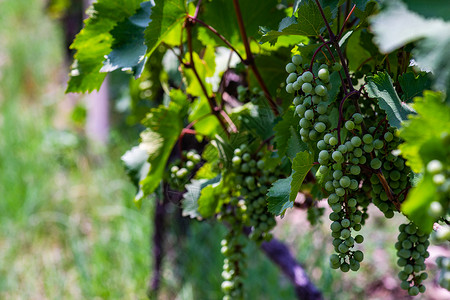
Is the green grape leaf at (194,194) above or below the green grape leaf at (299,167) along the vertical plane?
below

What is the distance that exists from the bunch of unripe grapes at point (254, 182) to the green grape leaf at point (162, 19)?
22cm

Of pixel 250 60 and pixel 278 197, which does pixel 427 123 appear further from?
pixel 250 60

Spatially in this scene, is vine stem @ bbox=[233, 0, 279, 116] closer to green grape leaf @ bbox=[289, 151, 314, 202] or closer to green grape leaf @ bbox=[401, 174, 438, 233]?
green grape leaf @ bbox=[289, 151, 314, 202]

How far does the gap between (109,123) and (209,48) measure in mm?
2487

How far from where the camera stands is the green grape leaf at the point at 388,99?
49cm

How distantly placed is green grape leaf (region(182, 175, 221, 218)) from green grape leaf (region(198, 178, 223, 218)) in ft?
0.07

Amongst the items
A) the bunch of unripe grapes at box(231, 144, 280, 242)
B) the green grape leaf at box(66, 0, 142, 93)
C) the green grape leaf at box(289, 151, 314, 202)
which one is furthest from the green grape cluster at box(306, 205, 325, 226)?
the green grape leaf at box(66, 0, 142, 93)

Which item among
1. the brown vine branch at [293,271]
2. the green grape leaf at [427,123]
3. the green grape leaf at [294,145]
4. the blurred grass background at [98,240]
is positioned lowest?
the blurred grass background at [98,240]

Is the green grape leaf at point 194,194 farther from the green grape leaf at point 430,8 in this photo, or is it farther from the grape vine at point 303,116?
the green grape leaf at point 430,8

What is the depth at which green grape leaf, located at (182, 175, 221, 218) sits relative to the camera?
796mm

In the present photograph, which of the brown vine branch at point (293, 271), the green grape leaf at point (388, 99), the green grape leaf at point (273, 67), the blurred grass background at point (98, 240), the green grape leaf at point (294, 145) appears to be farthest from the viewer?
the blurred grass background at point (98, 240)

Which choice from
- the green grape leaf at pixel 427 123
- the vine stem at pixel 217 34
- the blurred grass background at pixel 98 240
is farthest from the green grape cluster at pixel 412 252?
the blurred grass background at pixel 98 240

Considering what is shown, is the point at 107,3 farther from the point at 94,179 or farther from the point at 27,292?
the point at 94,179

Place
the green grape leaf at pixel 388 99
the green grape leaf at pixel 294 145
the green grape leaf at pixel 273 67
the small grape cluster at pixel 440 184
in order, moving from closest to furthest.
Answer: the small grape cluster at pixel 440 184 < the green grape leaf at pixel 388 99 < the green grape leaf at pixel 294 145 < the green grape leaf at pixel 273 67
